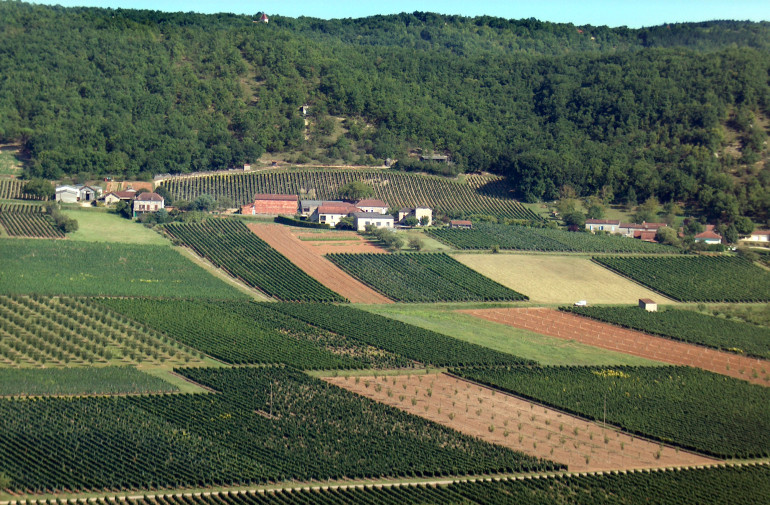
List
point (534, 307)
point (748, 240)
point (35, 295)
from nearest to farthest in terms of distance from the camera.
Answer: point (35, 295) < point (534, 307) < point (748, 240)

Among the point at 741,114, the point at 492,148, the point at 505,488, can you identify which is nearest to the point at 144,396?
the point at 505,488

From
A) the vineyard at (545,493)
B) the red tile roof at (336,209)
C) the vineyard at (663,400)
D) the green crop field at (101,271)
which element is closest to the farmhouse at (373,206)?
the red tile roof at (336,209)

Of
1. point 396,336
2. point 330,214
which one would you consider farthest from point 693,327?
point 330,214

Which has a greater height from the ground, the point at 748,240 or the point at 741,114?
the point at 741,114

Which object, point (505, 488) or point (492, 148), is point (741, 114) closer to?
point (492, 148)

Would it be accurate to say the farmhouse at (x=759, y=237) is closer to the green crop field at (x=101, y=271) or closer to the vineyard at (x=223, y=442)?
the green crop field at (x=101, y=271)

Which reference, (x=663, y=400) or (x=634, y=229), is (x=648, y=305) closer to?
(x=663, y=400)

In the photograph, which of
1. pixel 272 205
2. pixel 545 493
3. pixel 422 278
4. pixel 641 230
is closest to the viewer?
pixel 545 493
